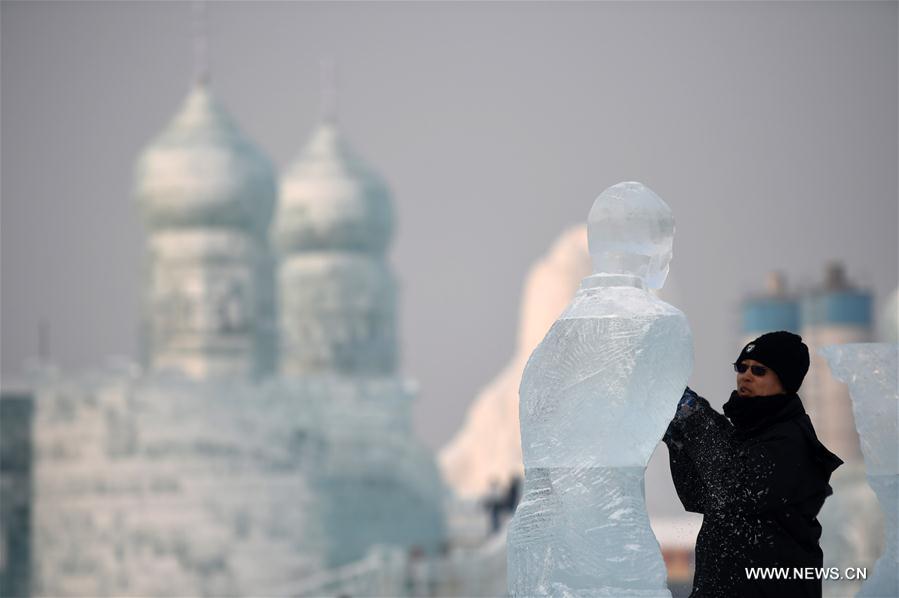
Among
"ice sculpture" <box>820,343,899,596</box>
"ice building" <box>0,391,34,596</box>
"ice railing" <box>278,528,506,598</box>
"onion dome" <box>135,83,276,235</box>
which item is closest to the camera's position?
"ice sculpture" <box>820,343,899,596</box>

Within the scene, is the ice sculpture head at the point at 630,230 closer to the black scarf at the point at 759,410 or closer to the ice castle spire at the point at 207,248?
the black scarf at the point at 759,410

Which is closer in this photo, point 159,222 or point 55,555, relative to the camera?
point 55,555

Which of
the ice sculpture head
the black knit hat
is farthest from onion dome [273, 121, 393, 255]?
the black knit hat

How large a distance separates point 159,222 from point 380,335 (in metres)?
5.35

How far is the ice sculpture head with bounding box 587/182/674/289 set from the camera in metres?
5.62

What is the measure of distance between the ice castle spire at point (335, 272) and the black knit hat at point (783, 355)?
118ft

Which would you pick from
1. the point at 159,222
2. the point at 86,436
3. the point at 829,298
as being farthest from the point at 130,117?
the point at 829,298

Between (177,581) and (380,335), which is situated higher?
(380,335)

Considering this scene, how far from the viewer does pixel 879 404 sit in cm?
623

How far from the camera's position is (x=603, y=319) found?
18.0ft

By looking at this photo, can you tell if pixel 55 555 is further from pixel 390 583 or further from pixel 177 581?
pixel 390 583

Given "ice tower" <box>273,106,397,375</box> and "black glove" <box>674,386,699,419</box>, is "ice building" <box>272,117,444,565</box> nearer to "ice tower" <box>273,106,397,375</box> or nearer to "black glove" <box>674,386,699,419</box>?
"ice tower" <box>273,106,397,375</box>

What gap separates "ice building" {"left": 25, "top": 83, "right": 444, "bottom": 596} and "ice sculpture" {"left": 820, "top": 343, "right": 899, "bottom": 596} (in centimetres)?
2852

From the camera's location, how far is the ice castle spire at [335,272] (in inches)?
1631
